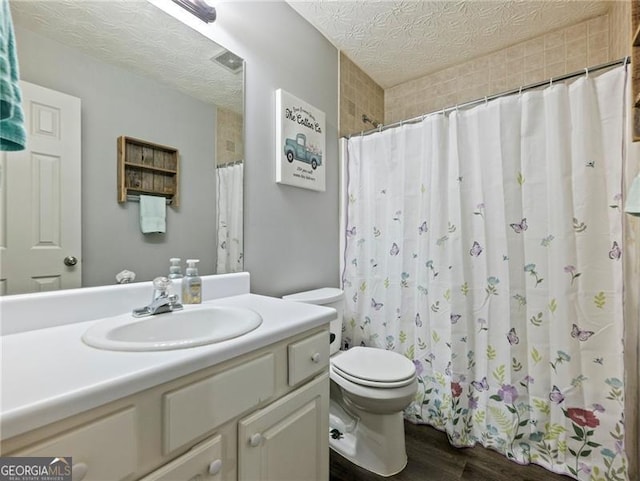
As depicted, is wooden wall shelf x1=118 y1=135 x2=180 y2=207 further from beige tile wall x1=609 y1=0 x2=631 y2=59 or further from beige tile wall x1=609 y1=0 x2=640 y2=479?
beige tile wall x1=609 y1=0 x2=631 y2=59

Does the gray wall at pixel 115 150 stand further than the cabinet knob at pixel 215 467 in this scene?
Yes

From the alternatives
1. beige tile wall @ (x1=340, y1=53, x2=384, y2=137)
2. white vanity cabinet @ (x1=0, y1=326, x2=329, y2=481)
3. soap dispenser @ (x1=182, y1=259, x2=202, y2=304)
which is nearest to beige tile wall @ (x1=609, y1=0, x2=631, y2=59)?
beige tile wall @ (x1=340, y1=53, x2=384, y2=137)

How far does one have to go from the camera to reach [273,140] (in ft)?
5.01

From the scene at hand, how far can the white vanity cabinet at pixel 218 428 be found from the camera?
20.2 inches

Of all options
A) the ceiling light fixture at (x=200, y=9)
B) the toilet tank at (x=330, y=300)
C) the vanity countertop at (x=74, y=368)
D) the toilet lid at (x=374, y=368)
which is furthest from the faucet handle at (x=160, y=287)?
the ceiling light fixture at (x=200, y=9)

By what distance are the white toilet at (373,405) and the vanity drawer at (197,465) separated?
77 cm

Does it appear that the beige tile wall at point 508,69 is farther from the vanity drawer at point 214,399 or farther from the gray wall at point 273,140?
the vanity drawer at point 214,399

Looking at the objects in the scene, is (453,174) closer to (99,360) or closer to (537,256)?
(537,256)

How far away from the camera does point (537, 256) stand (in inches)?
53.9

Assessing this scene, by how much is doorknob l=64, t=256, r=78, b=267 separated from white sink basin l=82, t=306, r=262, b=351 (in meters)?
0.21

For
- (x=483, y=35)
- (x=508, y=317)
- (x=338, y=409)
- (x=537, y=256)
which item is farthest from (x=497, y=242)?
(x=483, y=35)

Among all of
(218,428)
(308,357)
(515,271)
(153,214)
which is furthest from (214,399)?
(515,271)

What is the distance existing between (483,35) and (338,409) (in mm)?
2432

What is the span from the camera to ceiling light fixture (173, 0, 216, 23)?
113 centimetres
